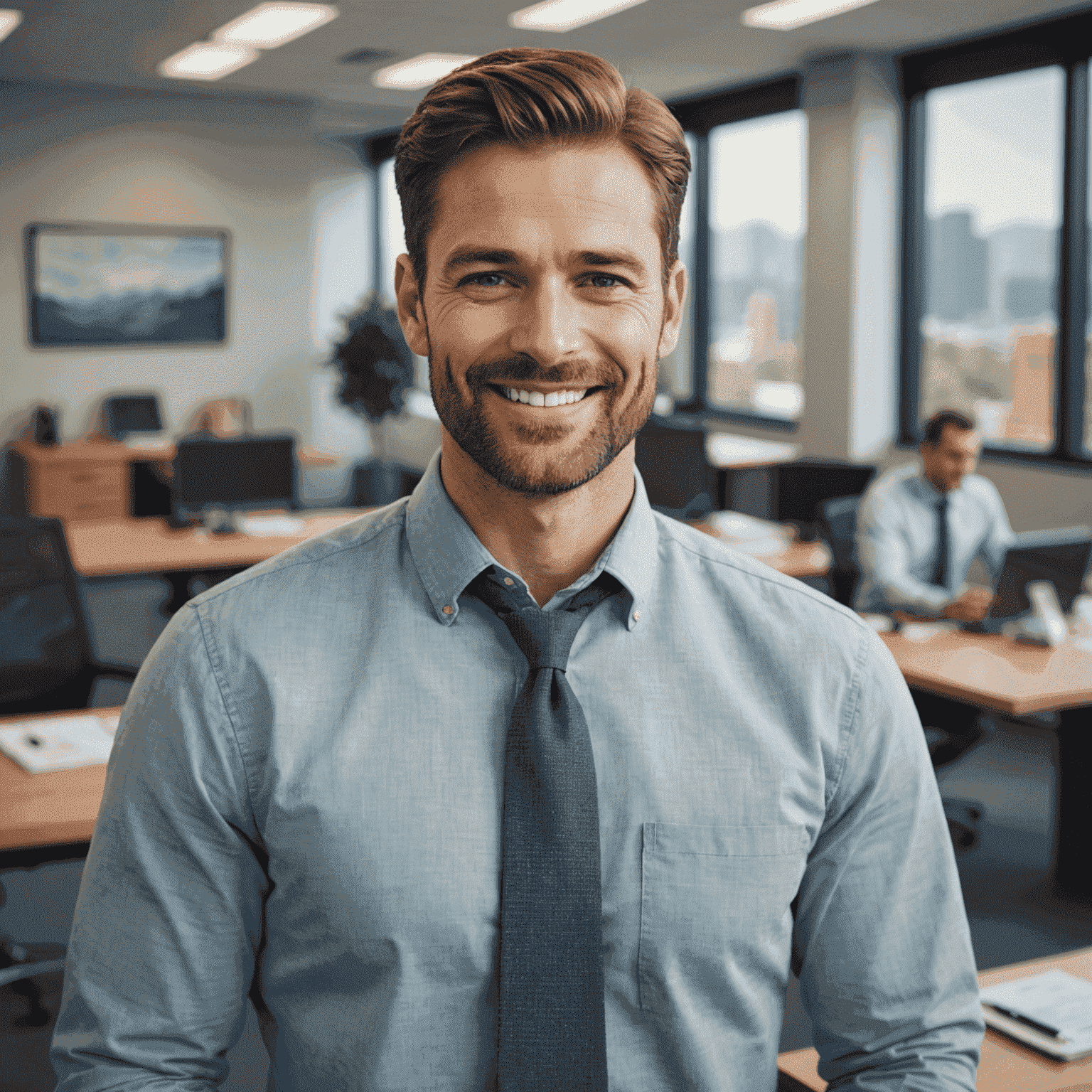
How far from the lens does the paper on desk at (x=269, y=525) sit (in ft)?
18.6

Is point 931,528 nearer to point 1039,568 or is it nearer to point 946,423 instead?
point 946,423

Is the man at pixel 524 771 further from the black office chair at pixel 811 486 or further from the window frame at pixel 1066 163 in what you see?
the window frame at pixel 1066 163

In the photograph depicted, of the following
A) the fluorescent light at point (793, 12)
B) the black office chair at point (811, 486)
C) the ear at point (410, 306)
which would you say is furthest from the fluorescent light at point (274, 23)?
the ear at point (410, 306)

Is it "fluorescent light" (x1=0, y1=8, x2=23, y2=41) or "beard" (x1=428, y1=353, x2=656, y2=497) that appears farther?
"fluorescent light" (x1=0, y1=8, x2=23, y2=41)

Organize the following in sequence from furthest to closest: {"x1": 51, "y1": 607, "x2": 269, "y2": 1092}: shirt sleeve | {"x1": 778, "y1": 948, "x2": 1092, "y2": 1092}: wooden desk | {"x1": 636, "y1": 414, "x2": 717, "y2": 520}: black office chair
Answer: {"x1": 636, "y1": 414, "x2": 717, "y2": 520}: black office chair
{"x1": 778, "y1": 948, "x2": 1092, "y2": 1092}: wooden desk
{"x1": 51, "y1": 607, "x2": 269, "y2": 1092}: shirt sleeve

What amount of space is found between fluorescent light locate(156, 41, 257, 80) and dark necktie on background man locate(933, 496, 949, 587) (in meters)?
4.73

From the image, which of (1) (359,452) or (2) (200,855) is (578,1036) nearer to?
(2) (200,855)

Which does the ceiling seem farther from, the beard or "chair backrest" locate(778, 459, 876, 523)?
the beard

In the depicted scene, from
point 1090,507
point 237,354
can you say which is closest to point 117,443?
point 237,354

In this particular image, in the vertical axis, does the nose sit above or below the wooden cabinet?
above

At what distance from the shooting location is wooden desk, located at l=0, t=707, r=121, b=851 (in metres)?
2.29

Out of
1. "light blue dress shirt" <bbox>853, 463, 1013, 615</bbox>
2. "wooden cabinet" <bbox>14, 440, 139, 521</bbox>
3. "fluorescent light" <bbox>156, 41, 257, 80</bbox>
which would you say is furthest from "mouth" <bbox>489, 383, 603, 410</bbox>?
"wooden cabinet" <bbox>14, 440, 139, 521</bbox>

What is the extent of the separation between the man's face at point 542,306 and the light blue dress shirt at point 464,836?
4.3 inches

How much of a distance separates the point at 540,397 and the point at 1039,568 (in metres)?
3.44
